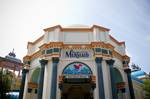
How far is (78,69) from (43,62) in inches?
164

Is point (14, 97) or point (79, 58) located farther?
point (14, 97)

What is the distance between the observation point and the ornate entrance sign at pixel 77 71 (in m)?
17.2

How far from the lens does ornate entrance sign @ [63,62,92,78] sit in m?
17.2

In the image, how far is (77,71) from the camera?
17453 mm

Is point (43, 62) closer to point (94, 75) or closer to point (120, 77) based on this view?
point (94, 75)

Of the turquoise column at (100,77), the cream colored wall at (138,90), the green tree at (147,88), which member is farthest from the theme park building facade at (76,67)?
the green tree at (147,88)

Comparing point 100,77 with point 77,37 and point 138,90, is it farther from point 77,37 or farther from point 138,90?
point 138,90

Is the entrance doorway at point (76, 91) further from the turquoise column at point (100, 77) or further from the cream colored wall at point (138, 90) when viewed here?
the cream colored wall at point (138, 90)

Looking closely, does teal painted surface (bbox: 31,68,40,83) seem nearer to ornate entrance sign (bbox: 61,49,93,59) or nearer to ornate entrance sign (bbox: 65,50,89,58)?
ornate entrance sign (bbox: 61,49,93,59)

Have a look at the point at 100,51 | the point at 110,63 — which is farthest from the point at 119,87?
the point at 100,51

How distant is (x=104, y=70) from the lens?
1775 cm

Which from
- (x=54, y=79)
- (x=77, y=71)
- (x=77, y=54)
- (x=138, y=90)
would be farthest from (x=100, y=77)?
(x=138, y=90)

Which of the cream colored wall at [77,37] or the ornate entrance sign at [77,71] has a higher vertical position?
the cream colored wall at [77,37]

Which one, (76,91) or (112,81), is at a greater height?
(112,81)
